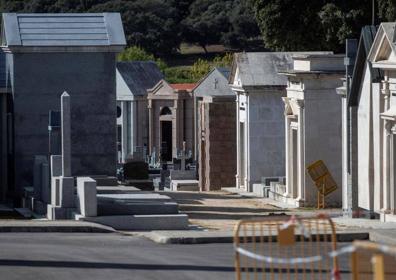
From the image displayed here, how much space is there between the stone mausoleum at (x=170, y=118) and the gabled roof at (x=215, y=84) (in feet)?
12.4

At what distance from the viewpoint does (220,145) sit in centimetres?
4322

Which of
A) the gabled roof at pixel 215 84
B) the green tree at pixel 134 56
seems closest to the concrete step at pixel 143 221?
the gabled roof at pixel 215 84

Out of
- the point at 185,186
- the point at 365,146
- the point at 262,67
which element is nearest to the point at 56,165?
the point at 365,146

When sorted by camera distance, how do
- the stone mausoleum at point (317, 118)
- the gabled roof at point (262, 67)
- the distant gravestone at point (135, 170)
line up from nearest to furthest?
the stone mausoleum at point (317, 118) < the gabled roof at point (262, 67) < the distant gravestone at point (135, 170)

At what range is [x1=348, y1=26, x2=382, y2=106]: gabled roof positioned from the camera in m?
27.5

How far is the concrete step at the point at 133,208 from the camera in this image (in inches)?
1029

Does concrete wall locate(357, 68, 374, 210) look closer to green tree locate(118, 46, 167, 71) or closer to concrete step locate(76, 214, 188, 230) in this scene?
concrete step locate(76, 214, 188, 230)

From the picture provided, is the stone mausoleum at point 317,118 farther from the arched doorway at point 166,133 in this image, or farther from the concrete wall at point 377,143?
the arched doorway at point 166,133

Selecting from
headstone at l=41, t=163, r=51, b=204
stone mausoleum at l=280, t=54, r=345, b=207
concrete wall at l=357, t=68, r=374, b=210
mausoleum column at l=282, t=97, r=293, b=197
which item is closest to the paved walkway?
mausoleum column at l=282, t=97, r=293, b=197

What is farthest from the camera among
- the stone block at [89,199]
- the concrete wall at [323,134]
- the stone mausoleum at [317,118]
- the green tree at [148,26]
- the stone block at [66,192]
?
the green tree at [148,26]

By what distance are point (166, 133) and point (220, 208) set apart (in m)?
39.3

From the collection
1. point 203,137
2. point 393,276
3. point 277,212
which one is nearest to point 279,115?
point 203,137

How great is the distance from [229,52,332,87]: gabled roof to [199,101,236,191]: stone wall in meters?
3.49

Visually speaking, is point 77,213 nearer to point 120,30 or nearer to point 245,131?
point 120,30
